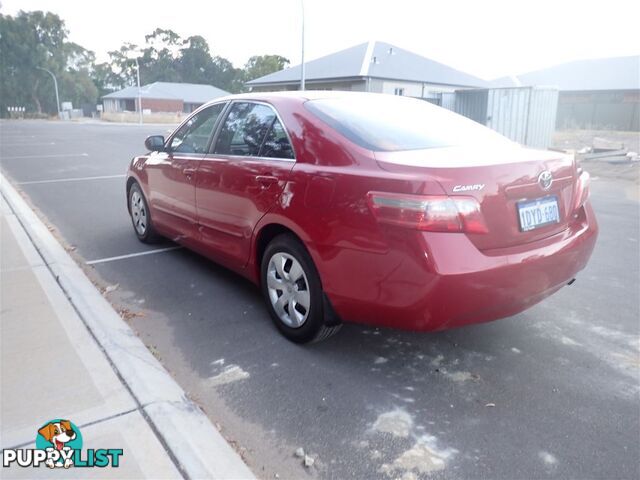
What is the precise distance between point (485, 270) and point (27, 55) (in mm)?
82264

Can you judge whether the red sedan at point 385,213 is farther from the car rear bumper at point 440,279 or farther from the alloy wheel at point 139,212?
the alloy wheel at point 139,212

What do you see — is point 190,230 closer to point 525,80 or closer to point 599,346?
point 599,346

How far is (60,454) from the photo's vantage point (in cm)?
244

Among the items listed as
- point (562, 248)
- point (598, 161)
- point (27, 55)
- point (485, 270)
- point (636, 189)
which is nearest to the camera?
point (485, 270)

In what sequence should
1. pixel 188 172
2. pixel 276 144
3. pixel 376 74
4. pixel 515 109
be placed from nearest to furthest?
Answer: pixel 276 144, pixel 188 172, pixel 515 109, pixel 376 74

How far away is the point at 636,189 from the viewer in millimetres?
10828

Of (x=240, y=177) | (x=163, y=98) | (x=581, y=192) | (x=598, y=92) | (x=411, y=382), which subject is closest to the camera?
(x=411, y=382)

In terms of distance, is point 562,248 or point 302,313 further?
point 302,313

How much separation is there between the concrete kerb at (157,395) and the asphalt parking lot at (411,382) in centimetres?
11

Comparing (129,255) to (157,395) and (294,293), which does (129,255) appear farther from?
(157,395)

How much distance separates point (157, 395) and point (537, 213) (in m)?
2.37

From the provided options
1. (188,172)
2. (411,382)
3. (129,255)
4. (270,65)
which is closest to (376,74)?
(129,255)

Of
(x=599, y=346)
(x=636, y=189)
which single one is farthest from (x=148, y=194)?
(x=636, y=189)

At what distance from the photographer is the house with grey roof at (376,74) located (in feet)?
91.1
